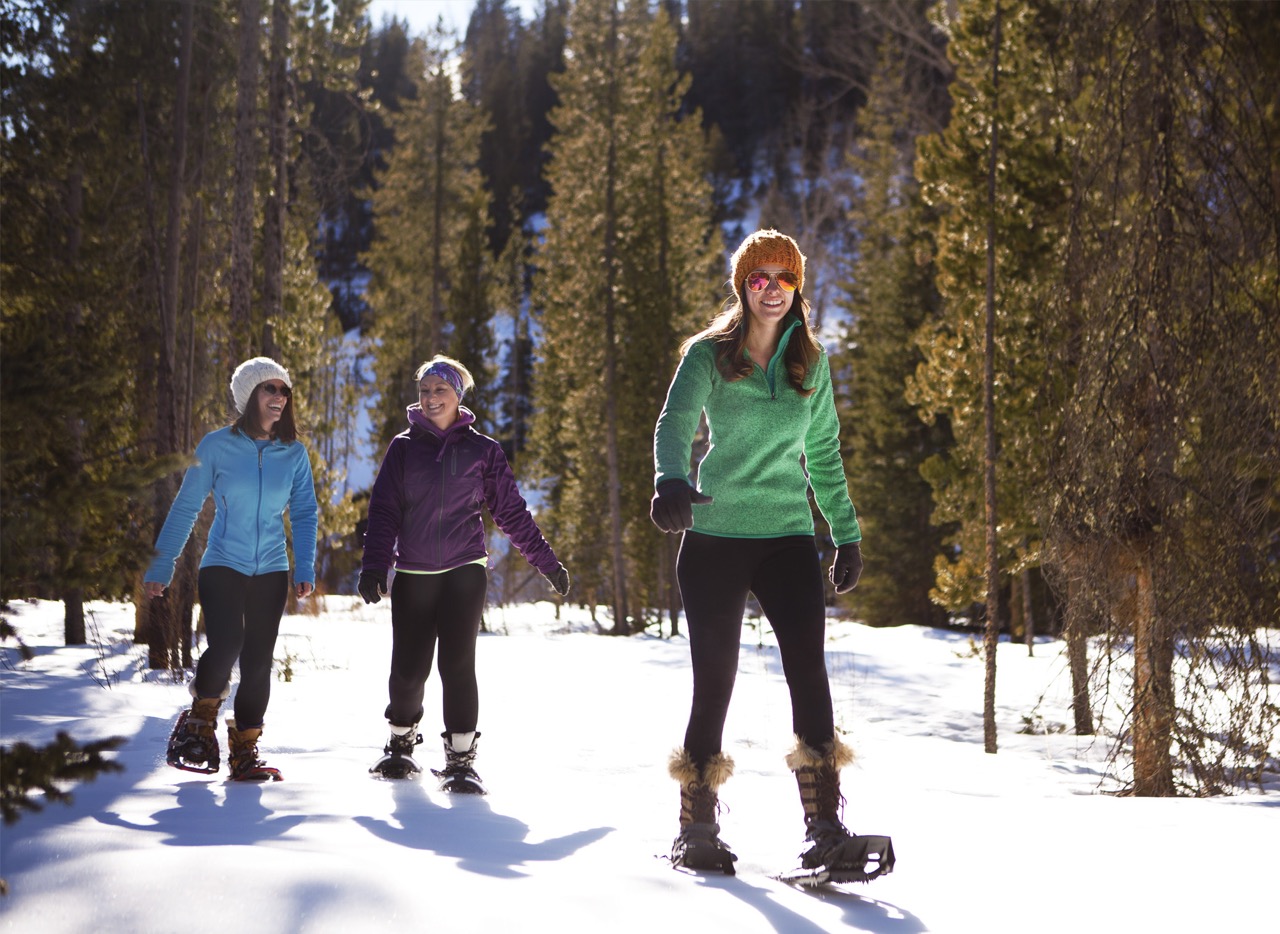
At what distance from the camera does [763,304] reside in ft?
12.1

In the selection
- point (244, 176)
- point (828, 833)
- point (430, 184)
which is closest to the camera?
point (828, 833)

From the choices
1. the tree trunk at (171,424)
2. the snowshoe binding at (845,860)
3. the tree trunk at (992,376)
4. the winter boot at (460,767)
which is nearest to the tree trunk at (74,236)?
the tree trunk at (171,424)

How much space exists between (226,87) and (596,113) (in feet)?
35.3

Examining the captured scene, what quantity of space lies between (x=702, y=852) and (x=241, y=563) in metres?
2.64

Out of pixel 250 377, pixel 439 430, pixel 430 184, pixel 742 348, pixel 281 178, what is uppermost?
pixel 430 184

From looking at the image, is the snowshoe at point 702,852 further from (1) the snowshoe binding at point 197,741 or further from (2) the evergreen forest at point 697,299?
(1) the snowshoe binding at point 197,741

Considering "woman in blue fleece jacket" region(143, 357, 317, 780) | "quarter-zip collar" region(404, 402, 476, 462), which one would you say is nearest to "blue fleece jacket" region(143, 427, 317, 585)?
"woman in blue fleece jacket" region(143, 357, 317, 780)

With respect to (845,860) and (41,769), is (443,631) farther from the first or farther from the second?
(41,769)

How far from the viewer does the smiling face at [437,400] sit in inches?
194

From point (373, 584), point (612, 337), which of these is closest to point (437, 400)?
point (373, 584)

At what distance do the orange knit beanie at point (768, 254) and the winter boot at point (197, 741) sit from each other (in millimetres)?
3245

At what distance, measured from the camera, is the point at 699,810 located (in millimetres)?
3535

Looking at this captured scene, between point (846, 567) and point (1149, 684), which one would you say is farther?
point (1149, 684)

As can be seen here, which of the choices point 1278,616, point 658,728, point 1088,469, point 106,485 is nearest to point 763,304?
point 106,485
